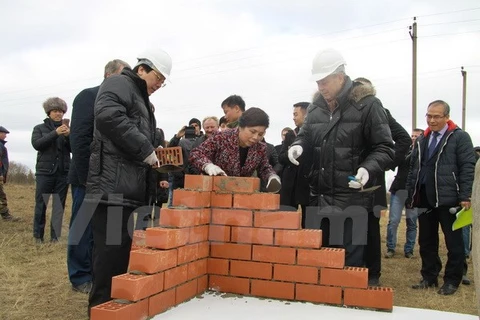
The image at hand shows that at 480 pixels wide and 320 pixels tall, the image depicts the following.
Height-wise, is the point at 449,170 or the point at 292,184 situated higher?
the point at 449,170

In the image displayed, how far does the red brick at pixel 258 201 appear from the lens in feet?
10.6

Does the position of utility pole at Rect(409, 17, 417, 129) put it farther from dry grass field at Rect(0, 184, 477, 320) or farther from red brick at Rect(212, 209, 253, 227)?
red brick at Rect(212, 209, 253, 227)

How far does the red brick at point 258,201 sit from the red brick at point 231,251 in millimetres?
270

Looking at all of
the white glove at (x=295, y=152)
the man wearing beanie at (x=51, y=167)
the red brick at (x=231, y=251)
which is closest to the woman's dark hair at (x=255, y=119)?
the white glove at (x=295, y=152)

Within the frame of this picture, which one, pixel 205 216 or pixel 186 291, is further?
pixel 205 216

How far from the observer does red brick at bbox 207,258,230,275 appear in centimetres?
335

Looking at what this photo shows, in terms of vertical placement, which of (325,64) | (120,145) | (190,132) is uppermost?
(325,64)

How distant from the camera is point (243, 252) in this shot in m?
3.30

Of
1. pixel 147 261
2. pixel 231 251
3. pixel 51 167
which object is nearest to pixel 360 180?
pixel 231 251

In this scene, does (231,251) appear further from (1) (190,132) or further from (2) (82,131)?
(1) (190,132)

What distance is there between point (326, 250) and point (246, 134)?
3.27 ft

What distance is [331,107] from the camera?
11.8 feet

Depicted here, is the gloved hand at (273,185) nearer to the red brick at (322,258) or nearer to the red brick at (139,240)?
the red brick at (322,258)

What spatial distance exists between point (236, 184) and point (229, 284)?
2.26 feet
